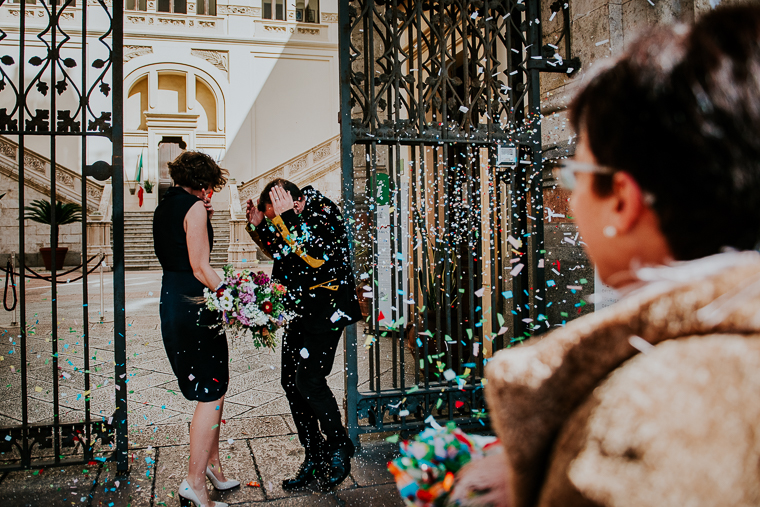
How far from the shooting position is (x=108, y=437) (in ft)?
11.1

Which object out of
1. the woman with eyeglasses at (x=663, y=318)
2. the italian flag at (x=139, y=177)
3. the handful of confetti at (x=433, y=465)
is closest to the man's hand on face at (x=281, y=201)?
the handful of confetti at (x=433, y=465)

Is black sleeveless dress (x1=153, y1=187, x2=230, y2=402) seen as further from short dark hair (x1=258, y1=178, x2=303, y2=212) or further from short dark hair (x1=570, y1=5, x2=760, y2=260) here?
short dark hair (x1=570, y1=5, x2=760, y2=260)

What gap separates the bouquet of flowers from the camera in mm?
2830

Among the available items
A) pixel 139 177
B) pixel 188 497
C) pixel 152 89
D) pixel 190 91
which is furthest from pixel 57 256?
pixel 188 497

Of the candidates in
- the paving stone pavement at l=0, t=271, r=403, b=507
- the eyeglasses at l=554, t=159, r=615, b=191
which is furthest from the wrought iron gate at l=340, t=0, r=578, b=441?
the eyeglasses at l=554, t=159, r=615, b=191

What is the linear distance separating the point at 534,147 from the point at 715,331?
339 cm

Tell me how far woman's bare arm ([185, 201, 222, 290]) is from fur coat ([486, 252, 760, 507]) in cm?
235

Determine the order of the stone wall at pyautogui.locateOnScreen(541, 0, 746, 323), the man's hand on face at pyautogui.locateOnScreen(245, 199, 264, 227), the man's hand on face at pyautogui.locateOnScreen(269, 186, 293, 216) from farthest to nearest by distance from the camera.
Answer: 1. the stone wall at pyautogui.locateOnScreen(541, 0, 746, 323)
2. the man's hand on face at pyautogui.locateOnScreen(245, 199, 264, 227)
3. the man's hand on face at pyautogui.locateOnScreen(269, 186, 293, 216)

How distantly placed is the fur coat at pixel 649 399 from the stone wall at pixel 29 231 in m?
19.6

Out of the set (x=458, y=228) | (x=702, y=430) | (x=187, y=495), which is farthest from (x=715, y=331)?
(x=458, y=228)

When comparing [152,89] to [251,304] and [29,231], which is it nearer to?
[29,231]

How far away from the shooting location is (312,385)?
10.2ft

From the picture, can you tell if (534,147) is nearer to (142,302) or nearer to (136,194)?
(142,302)

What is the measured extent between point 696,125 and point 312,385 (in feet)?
8.89
